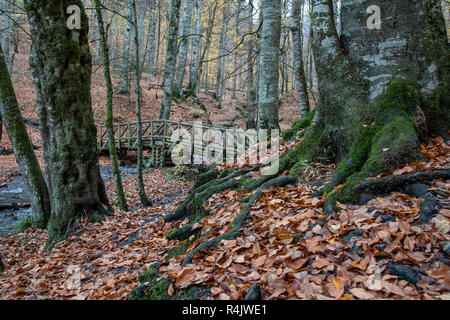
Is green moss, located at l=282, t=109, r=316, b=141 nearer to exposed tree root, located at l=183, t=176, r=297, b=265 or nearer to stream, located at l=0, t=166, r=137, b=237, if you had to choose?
exposed tree root, located at l=183, t=176, r=297, b=265

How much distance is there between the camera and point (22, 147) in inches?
253

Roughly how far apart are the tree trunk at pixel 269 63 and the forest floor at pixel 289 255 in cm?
280

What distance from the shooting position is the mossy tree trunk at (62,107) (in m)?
5.14

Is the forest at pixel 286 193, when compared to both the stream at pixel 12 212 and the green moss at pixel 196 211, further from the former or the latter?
the stream at pixel 12 212

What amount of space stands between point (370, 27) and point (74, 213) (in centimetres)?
600

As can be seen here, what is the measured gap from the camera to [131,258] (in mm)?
3426

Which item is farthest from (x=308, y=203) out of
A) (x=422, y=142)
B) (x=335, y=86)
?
(x=335, y=86)

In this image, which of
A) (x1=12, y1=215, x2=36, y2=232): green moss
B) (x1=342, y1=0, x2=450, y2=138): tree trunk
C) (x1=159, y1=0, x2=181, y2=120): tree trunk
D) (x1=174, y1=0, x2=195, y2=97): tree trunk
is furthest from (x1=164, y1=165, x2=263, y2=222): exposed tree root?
(x1=174, y1=0, x2=195, y2=97): tree trunk

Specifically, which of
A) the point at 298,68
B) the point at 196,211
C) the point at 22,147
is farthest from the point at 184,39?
the point at 196,211

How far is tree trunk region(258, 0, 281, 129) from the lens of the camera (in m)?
5.95

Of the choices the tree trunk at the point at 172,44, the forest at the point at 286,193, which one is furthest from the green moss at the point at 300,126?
the tree trunk at the point at 172,44

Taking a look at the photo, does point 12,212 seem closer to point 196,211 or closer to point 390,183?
point 196,211

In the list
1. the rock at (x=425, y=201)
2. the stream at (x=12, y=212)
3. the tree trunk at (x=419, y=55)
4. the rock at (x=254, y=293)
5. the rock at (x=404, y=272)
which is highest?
the tree trunk at (x=419, y=55)
